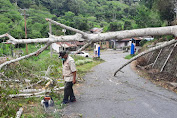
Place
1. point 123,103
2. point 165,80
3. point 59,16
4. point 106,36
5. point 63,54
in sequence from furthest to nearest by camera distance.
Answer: point 59,16, point 165,80, point 123,103, point 63,54, point 106,36

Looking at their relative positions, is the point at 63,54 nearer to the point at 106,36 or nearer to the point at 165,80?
the point at 106,36

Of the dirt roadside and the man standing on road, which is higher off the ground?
the man standing on road

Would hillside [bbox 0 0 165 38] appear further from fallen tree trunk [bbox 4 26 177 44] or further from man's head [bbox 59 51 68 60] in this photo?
fallen tree trunk [bbox 4 26 177 44]

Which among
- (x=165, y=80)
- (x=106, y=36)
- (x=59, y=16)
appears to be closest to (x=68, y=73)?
(x=106, y=36)

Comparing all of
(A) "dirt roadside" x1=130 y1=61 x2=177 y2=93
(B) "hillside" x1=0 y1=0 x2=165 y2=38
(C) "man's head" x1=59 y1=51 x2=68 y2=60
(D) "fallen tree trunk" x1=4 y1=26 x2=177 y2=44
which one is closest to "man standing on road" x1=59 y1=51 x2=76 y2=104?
(C) "man's head" x1=59 y1=51 x2=68 y2=60

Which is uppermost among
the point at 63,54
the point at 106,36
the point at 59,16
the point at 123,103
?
the point at 59,16

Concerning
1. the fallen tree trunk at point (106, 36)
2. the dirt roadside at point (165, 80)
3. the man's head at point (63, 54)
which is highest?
the fallen tree trunk at point (106, 36)

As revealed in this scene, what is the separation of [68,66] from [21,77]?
268 cm

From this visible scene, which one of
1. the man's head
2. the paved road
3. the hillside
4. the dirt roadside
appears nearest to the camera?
the paved road

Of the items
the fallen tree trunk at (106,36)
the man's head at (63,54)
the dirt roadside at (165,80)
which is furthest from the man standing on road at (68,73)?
the dirt roadside at (165,80)

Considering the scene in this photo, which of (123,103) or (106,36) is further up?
(106,36)

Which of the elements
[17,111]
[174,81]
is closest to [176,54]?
[174,81]

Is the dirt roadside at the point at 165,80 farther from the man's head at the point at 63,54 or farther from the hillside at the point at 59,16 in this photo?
the hillside at the point at 59,16

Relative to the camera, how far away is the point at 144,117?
13.5 ft
